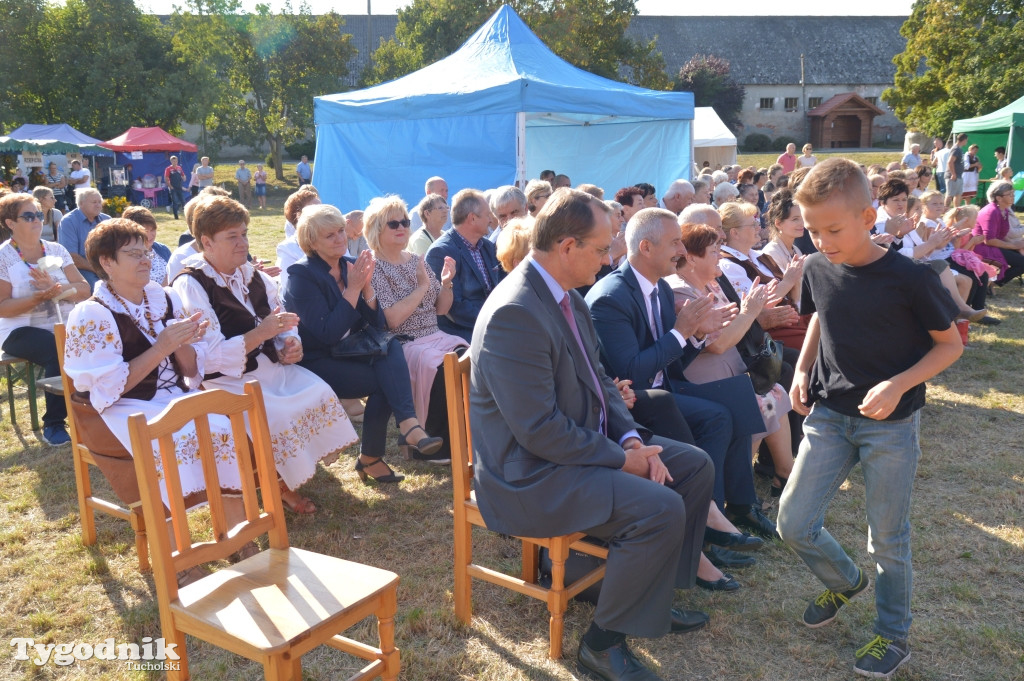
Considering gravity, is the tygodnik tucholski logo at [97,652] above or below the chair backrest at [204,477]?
below

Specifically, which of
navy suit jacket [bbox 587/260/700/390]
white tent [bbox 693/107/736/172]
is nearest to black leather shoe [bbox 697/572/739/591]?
navy suit jacket [bbox 587/260/700/390]

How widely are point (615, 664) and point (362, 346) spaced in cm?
229

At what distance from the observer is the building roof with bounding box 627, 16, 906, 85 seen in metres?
48.8

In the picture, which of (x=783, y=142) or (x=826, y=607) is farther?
(x=783, y=142)

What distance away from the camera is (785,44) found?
51.6m

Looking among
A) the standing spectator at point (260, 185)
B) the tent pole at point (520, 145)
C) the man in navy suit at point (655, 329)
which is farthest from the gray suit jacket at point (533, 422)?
the standing spectator at point (260, 185)

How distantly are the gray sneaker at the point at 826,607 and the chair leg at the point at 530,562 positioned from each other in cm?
103

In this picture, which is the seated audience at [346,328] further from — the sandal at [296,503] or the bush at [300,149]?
the bush at [300,149]

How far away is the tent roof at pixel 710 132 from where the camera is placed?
65.3 ft

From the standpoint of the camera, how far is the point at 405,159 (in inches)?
403

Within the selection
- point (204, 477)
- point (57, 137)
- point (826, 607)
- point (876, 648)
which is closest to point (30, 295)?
point (204, 477)

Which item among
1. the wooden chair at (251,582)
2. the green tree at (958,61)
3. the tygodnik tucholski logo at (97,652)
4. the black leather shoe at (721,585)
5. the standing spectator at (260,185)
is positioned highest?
the green tree at (958,61)

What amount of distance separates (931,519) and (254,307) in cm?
341

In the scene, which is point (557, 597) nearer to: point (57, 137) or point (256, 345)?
Result: point (256, 345)
